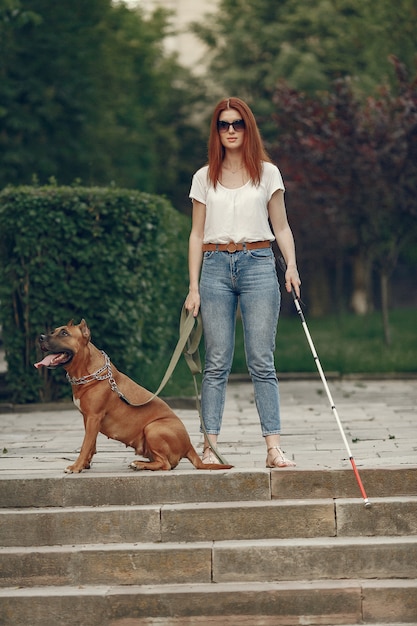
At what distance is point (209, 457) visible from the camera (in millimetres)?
7801

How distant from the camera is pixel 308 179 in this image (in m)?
22.8

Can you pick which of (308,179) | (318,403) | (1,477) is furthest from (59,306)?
(308,179)

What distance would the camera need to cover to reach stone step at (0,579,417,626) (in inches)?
257

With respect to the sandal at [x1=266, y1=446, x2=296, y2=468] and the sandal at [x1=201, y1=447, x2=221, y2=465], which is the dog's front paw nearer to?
the sandal at [x1=201, y1=447, x2=221, y2=465]

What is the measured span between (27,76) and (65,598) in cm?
2261

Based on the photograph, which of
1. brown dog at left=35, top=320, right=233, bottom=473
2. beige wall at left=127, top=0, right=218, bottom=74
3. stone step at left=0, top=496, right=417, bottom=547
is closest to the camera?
stone step at left=0, top=496, right=417, bottom=547

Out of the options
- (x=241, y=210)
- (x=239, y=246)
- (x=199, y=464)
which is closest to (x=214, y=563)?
(x=199, y=464)

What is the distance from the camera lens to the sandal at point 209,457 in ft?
25.5

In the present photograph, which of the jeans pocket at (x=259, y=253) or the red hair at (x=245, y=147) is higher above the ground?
the red hair at (x=245, y=147)

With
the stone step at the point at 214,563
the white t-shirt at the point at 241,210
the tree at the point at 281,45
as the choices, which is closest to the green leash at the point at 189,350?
the white t-shirt at the point at 241,210

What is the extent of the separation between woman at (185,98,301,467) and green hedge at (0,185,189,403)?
4770 millimetres

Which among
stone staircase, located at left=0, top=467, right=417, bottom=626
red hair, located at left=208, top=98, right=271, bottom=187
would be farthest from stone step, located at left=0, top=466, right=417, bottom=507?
red hair, located at left=208, top=98, right=271, bottom=187

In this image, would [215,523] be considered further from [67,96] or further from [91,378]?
[67,96]

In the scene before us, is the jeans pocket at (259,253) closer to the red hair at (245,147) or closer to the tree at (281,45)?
the red hair at (245,147)
